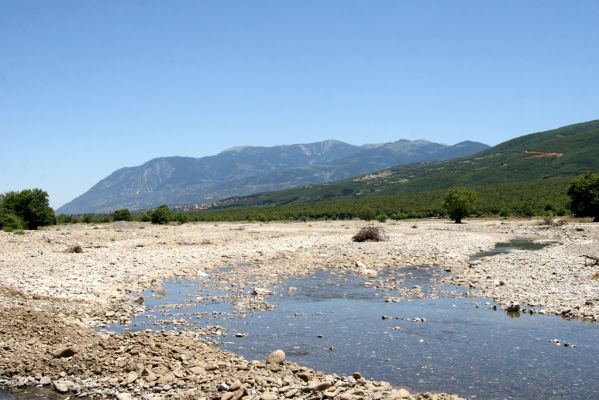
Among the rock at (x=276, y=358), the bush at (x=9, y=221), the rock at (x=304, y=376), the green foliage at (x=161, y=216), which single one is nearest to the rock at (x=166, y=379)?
the rock at (x=276, y=358)

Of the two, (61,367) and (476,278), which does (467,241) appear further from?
(61,367)

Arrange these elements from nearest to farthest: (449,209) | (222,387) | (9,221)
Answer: (222,387)
(9,221)
(449,209)

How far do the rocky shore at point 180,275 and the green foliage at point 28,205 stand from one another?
20.4 meters

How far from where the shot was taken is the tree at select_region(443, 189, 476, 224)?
80.5 metres

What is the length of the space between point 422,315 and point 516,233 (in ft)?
147

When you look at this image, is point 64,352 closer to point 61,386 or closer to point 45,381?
point 45,381

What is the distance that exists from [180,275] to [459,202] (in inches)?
2322

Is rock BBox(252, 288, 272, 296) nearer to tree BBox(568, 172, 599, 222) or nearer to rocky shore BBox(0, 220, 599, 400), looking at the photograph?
rocky shore BBox(0, 220, 599, 400)

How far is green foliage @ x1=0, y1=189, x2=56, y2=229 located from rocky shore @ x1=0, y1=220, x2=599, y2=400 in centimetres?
2044

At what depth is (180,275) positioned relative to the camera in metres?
30.5

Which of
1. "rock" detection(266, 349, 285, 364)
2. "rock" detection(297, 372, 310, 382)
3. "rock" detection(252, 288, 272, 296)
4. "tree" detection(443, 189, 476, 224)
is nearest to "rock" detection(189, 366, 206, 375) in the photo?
"rock" detection(266, 349, 285, 364)

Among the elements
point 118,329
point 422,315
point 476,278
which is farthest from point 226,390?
point 476,278

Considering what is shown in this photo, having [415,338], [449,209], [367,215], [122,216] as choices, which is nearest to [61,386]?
[415,338]

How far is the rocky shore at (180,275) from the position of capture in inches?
500
